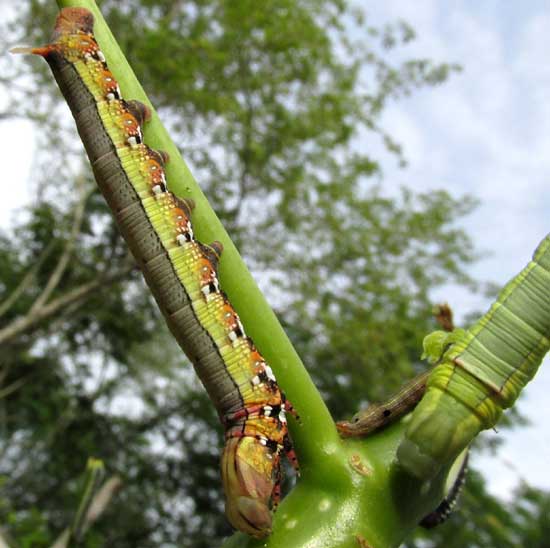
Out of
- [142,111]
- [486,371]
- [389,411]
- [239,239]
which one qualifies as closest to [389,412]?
[389,411]

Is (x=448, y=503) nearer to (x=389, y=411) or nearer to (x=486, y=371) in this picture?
(x=389, y=411)

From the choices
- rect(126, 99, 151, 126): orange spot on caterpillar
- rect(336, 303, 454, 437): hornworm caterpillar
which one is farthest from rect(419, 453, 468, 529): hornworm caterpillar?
rect(126, 99, 151, 126): orange spot on caterpillar

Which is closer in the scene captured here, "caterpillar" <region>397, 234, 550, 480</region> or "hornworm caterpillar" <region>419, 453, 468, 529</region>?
"caterpillar" <region>397, 234, 550, 480</region>

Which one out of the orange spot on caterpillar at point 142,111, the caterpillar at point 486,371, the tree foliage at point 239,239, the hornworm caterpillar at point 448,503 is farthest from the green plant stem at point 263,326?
the tree foliage at point 239,239

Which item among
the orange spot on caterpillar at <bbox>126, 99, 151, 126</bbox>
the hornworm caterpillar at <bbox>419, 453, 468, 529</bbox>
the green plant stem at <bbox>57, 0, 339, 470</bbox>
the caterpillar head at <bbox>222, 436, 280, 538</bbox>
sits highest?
the orange spot on caterpillar at <bbox>126, 99, 151, 126</bbox>

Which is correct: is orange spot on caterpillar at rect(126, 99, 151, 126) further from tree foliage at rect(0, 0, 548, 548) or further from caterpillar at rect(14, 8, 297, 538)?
tree foliage at rect(0, 0, 548, 548)

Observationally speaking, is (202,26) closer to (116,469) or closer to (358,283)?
(358,283)
